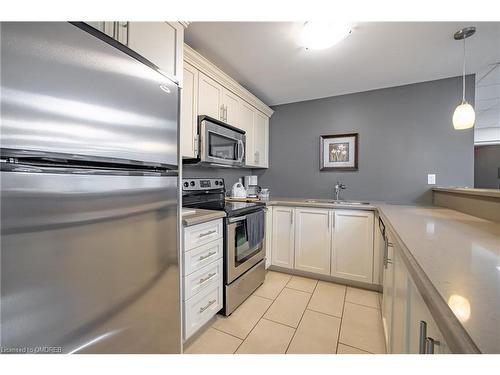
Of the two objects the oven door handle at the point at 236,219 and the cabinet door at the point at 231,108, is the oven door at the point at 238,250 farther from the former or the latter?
the cabinet door at the point at 231,108

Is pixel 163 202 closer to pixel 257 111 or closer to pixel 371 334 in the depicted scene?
pixel 371 334

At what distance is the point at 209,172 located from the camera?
2.52m

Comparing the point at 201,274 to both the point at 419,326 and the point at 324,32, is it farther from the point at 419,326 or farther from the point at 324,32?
the point at 324,32

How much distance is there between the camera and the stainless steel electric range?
1722 mm

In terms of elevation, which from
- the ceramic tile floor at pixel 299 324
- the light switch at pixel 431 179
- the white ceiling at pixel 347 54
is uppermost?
the white ceiling at pixel 347 54

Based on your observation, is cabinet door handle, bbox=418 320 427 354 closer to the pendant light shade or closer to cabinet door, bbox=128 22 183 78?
cabinet door, bbox=128 22 183 78

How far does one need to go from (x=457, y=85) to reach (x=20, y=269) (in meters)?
3.69

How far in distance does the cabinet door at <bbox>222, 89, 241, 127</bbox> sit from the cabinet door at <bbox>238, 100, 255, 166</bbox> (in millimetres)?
96

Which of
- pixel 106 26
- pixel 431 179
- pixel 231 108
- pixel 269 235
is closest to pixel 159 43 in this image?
pixel 106 26

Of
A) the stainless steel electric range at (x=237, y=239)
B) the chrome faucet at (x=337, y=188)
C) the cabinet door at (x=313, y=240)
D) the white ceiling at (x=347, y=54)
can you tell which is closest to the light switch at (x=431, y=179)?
the chrome faucet at (x=337, y=188)

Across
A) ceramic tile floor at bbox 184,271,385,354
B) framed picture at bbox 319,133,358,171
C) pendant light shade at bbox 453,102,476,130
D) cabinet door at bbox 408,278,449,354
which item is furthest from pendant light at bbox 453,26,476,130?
ceramic tile floor at bbox 184,271,385,354

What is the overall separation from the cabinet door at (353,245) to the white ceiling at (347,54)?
5.00ft

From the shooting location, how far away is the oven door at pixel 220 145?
72.4 inches
